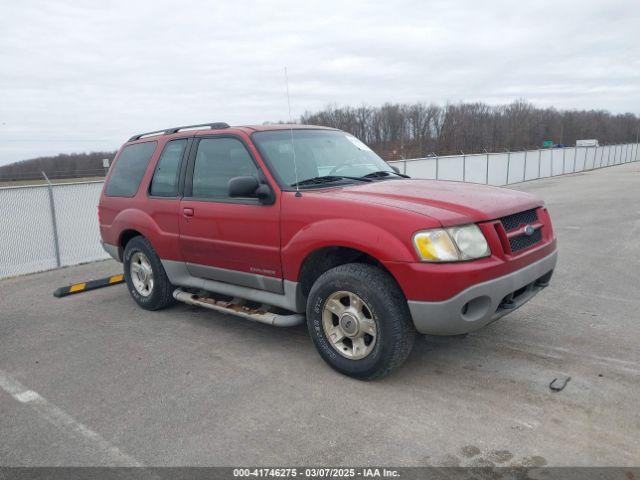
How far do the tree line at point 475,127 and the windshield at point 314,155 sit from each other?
4211 centimetres

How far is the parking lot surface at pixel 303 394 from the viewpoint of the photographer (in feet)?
10.1

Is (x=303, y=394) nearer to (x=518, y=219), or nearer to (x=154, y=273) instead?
(x=518, y=219)

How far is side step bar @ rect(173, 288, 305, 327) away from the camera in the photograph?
4.40m

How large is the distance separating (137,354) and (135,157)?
246cm

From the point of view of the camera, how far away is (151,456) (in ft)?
10.2

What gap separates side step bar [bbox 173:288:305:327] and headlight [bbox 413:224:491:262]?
137cm

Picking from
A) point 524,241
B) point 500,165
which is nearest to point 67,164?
point 500,165

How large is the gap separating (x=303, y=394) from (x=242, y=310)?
4.23 feet

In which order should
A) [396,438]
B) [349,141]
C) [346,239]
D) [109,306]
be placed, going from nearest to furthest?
[396,438]
[346,239]
[349,141]
[109,306]

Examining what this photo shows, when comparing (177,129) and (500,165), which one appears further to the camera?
(500,165)

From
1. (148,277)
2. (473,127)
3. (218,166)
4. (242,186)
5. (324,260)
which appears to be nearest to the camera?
(242,186)

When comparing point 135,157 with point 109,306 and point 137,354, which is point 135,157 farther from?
point 137,354

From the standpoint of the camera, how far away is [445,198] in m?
3.95

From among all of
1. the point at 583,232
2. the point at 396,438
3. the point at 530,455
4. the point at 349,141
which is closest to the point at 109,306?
the point at 349,141
